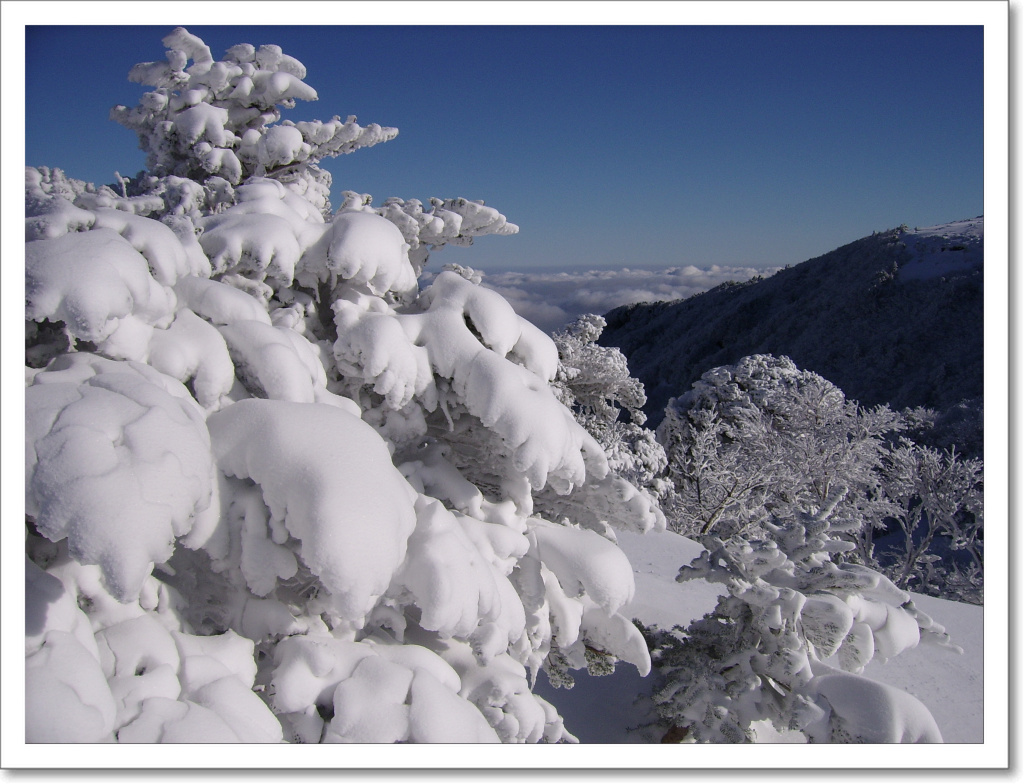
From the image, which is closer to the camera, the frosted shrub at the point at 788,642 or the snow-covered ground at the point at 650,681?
the frosted shrub at the point at 788,642

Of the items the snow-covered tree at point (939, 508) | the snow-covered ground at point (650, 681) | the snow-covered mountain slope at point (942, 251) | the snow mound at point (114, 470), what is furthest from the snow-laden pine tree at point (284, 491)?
the snow-covered mountain slope at point (942, 251)

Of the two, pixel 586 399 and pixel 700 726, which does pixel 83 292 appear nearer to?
pixel 700 726

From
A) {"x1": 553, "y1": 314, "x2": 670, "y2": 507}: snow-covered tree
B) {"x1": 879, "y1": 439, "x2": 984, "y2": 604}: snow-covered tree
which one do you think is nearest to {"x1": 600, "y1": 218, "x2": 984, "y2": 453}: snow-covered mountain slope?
{"x1": 879, "y1": 439, "x2": 984, "y2": 604}: snow-covered tree

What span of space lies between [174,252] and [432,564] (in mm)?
2061

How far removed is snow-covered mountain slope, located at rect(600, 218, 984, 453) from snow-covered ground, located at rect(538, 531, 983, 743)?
708 inches

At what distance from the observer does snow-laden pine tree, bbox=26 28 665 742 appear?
6.92ft

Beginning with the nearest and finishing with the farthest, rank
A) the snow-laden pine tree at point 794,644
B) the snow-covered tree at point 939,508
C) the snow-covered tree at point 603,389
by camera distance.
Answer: the snow-laden pine tree at point 794,644 < the snow-covered tree at point 603,389 < the snow-covered tree at point 939,508

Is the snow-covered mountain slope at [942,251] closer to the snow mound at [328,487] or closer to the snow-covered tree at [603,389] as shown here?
the snow-covered tree at [603,389]

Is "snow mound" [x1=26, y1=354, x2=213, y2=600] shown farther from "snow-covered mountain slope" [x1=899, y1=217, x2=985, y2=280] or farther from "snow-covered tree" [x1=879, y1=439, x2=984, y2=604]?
"snow-covered mountain slope" [x1=899, y1=217, x2=985, y2=280]

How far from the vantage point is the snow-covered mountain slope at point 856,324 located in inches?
1080

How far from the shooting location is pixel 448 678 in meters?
3.08

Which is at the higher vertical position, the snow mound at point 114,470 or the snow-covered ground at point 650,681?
the snow mound at point 114,470

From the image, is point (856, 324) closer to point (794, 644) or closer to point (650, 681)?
point (650, 681)

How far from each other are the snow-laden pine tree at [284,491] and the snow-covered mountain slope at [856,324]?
2284 centimetres
